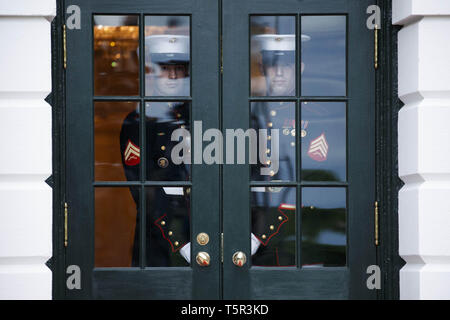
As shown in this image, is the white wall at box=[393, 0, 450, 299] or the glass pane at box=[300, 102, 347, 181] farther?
the glass pane at box=[300, 102, 347, 181]

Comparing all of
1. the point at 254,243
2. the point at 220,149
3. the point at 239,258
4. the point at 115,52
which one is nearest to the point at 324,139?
the point at 220,149

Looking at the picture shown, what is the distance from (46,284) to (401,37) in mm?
2186

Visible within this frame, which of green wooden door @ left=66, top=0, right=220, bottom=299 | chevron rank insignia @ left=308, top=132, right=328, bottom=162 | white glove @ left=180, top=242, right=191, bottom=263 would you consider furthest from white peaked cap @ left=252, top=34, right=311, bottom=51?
white glove @ left=180, top=242, right=191, bottom=263

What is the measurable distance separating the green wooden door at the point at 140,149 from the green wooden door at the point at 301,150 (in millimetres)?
129

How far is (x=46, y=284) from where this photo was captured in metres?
2.99

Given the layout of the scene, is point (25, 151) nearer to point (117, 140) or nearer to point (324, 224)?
point (117, 140)

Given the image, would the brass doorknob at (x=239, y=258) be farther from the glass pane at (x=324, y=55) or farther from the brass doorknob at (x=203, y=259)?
the glass pane at (x=324, y=55)

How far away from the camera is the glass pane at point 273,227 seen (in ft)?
10.4

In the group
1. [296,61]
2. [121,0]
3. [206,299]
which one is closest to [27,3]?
[121,0]

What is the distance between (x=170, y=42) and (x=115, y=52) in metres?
0.29

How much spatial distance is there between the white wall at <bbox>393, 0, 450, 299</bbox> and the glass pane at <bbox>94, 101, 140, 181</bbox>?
142 centimetres

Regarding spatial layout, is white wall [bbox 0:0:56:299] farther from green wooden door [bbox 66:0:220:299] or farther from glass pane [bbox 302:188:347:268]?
glass pane [bbox 302:188:347:268]

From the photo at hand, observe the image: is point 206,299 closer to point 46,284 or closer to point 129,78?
point 46,284

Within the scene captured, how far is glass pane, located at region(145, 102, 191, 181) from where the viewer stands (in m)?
3.17
